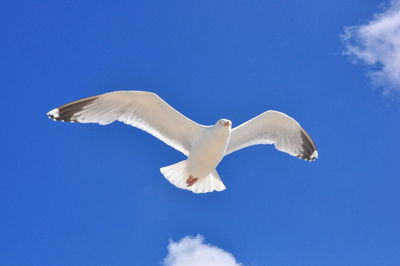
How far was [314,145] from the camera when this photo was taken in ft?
22.7

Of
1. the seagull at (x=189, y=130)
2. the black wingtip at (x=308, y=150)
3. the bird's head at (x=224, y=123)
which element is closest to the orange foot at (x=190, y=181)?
the seagull at (x=189, y=130)

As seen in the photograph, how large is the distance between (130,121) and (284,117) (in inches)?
67.7

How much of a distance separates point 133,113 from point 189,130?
642 millimetres

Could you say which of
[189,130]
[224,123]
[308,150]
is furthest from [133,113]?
[308,150]

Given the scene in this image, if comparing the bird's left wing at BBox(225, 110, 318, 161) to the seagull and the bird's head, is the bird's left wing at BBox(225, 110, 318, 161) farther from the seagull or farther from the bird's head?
the bird's head

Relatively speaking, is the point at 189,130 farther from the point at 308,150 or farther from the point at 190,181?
the point at 308,150

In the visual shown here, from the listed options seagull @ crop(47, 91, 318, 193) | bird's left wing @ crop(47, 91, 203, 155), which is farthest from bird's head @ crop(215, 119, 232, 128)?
bird's left wing @ crop(47, 91, 203, 155)

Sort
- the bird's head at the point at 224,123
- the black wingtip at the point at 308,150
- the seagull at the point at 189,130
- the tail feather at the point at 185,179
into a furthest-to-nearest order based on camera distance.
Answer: the black wingtip at the point at 308,150 < the tail feather at the point at 185,179 < the seagull at the point at 189,130 < the bird's head at the point at 224,123

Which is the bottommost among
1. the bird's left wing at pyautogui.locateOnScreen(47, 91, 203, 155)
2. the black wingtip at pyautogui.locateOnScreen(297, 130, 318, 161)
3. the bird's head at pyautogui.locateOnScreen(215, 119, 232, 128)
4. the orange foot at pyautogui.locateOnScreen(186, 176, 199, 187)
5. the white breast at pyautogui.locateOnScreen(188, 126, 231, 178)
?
the orange foot at pyautogui.locateOnScreen(186, 176, 199, 187)

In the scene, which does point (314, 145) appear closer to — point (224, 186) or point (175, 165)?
point (224, 186)

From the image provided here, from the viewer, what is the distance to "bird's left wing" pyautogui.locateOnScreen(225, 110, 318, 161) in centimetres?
668

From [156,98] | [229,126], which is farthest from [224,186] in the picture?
[156,98]

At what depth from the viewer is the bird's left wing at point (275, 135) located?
6.68 meters

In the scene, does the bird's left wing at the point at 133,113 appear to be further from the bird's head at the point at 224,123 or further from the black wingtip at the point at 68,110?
the bird's head at the point at 224,123
